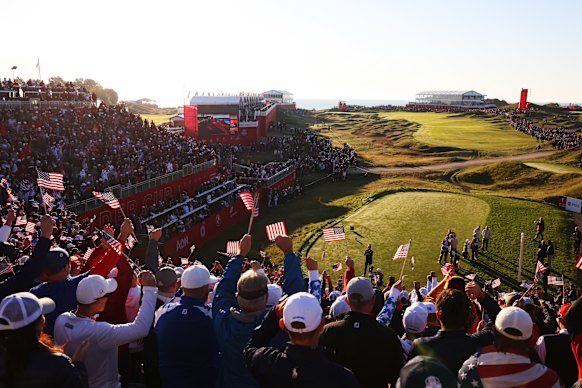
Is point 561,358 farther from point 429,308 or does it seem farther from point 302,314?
point 302,314

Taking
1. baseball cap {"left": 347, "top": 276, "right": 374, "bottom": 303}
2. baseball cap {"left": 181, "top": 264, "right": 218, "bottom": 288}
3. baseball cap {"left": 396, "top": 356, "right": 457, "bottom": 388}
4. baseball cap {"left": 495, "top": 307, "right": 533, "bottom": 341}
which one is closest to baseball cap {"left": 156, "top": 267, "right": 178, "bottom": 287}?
baseball cap {"left": 181, "top": 264, "right": 218, "bottom": 288}

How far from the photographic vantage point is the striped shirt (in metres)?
3.85

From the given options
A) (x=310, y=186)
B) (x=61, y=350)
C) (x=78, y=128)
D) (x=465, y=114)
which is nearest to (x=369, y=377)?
(x=61, y=350)

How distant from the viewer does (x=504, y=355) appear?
13.0 feet

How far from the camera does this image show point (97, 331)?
457 centimetres

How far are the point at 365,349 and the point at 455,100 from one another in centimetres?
14818

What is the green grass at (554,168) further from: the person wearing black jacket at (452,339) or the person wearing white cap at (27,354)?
the person wearing white cap at (27,354)

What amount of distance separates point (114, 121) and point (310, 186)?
673 inches

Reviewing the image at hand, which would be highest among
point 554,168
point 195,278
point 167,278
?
point 195,278

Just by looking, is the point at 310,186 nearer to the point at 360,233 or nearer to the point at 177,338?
the point at 360,233

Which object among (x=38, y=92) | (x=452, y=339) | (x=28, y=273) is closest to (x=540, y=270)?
(x=452, y=339)

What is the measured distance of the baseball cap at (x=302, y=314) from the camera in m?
3.96

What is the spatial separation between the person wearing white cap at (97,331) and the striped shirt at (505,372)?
123 inches

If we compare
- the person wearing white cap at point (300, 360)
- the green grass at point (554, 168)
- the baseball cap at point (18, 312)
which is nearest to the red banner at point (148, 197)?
the baseball cap at point (18, 312)
